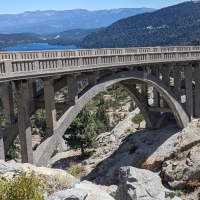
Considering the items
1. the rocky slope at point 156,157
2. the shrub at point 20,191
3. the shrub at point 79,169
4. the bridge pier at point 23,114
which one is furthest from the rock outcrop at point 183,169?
the shrub at point 20,191

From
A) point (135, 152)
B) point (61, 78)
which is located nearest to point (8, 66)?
point (61, 78)

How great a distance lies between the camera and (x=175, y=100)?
3038 cm

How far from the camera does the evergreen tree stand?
37000 mm

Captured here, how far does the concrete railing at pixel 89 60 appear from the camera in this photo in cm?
1456

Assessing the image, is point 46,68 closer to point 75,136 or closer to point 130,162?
point 130,162

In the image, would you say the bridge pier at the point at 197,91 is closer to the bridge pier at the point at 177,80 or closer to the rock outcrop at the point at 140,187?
the bridge pier at the point at 177,80

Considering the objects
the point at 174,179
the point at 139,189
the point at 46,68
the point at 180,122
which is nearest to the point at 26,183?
the point at 139,189

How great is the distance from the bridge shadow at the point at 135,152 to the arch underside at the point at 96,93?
4.88 feet

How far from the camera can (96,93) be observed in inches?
800

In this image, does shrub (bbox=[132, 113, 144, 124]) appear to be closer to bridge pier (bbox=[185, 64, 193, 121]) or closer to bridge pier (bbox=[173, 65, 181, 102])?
bridge pier (bbox=[185, 64, 193, 121])

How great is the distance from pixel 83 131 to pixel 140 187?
25.0 metres

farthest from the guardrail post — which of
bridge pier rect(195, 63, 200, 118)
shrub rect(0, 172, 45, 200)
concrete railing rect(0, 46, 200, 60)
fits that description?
bridge pier rect(195, 63, 200, 118)

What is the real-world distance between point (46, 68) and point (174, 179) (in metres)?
14.3

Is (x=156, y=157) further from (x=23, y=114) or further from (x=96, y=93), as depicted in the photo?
(x=23, y=114)
